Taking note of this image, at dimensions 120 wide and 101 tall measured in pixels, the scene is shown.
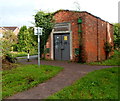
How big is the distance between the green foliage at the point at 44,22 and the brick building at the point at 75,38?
13.6 inches

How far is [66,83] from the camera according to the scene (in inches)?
192

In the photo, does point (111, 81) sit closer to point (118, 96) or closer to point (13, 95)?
point (118, 96)

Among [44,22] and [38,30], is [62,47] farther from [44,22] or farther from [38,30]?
[38,30]

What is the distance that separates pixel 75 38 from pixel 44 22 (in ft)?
9.72

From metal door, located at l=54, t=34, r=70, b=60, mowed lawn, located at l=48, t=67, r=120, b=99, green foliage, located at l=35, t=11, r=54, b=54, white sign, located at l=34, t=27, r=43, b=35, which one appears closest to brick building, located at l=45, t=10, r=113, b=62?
metal door, located at l=54, t=34, r=70, b=60

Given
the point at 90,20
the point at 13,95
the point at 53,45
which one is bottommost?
the point at 13,95

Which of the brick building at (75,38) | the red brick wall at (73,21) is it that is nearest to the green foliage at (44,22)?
the brick building at (75,38)

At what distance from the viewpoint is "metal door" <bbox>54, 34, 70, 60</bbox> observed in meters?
10.7

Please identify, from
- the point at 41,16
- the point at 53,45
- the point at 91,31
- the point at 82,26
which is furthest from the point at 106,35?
the point at 41,16

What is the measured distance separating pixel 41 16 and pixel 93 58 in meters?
5.52

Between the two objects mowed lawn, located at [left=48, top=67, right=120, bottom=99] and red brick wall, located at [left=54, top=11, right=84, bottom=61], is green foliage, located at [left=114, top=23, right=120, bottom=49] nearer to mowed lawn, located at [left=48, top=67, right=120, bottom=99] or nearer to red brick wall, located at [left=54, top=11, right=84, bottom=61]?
red brick wall, located at [left=54, top=11, right=84, bottom=61]

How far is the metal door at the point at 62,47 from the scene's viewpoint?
1070 cm

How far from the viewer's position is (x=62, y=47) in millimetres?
10883

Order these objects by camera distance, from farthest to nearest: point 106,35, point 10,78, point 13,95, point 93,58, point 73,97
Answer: point 106,35, point 93,58, point 10,78, point 13,95, point 73,97
